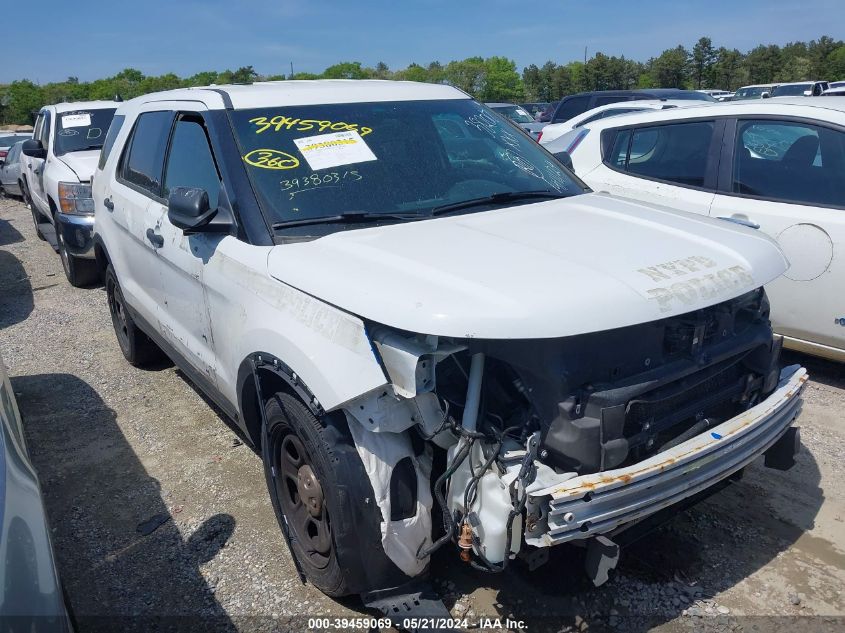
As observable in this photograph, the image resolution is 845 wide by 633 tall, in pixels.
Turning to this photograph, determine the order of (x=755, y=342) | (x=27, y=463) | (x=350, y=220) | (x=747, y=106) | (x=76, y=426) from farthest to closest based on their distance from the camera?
1. (x=747, y=106)
2. (x=76, y=426)
3. (x=350, y=220)
4. (x=755, y=342)
5. (x=27, y=463)

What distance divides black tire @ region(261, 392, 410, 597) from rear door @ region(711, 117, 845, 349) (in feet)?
10.9

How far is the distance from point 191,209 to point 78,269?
556 cm

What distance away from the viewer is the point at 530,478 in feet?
7.04

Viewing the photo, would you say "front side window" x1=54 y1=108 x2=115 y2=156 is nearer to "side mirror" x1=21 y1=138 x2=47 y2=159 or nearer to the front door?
"side mirror" x1=21 y1=138 x2=47 y2=159

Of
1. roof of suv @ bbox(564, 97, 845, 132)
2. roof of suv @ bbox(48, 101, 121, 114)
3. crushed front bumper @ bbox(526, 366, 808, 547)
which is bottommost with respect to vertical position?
crushed front bumper @ bbox(526, 366, 808, 547)

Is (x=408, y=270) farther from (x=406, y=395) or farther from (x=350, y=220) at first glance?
(x=350, y=220)

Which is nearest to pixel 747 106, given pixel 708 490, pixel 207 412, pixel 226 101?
pixel 708 490

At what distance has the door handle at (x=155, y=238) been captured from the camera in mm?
3721

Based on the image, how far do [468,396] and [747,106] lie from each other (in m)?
3.79

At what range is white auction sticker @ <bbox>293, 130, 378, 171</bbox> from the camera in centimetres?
313

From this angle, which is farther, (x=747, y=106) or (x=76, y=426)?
(x=747, y=106)

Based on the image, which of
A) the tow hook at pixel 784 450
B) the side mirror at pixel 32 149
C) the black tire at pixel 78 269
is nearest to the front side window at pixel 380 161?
the tow hook at pixel 784 450

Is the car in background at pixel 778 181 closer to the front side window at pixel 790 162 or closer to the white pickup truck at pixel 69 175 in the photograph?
the front side window at pixel 790 162

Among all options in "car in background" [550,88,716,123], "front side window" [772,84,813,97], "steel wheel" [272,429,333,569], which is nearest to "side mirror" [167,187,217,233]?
"steel wheel" [272,429,333,569]
